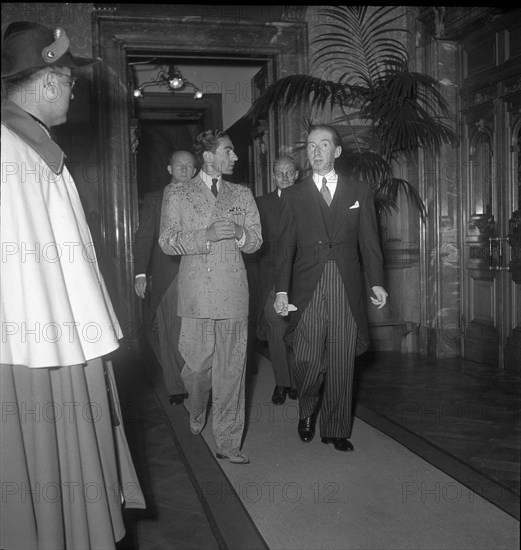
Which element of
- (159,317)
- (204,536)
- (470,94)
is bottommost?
(204,536)

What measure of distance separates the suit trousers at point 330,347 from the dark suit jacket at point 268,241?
1046 mm

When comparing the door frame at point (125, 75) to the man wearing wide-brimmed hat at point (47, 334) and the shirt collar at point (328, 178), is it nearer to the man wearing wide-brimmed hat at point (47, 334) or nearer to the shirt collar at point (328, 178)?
the shirt collar at point (328, 178)

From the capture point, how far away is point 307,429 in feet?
12.0

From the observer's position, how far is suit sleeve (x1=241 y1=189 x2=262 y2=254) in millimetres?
3232

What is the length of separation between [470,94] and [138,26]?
2.97 meters

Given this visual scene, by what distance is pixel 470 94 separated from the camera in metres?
5.71

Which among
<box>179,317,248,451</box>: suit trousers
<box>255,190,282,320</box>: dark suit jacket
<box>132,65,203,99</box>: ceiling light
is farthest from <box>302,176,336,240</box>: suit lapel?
<box>132,65,203,99</box>: ceiling light

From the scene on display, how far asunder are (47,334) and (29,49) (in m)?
0.82

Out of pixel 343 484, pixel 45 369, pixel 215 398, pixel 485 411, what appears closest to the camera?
pixel 45 369

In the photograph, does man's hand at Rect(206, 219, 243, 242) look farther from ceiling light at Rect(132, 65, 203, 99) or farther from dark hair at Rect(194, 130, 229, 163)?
ceiling light at Rect(132, 65, 203, 99)

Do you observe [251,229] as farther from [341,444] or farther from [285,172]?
[285,172]

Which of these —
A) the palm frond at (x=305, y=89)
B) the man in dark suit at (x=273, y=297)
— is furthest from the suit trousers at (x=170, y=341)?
the palm frond at (x=305, y=89)

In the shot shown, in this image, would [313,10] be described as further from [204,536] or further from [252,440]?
[204,536]

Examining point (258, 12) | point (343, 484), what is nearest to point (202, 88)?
point (258, 12)
